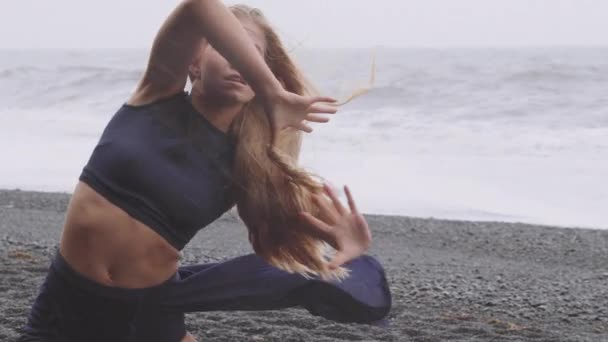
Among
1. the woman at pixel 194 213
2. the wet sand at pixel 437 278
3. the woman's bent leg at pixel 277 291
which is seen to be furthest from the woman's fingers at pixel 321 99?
the wet sand at pixel 437 278

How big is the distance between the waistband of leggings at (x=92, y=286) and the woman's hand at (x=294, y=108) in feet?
2.00

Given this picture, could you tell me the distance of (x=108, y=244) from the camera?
8.16 feet

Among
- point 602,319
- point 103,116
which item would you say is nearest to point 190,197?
point 602,319

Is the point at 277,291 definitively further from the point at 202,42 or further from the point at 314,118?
the point at 202,42

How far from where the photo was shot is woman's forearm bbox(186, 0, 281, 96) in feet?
7.47

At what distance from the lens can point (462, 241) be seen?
986cm

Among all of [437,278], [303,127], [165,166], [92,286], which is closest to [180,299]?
[92,286]

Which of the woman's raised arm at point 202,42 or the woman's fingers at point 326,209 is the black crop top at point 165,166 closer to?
the woman's raised arm at point 202,42

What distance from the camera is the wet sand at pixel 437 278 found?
207 inches

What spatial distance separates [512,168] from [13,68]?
85.9 ft

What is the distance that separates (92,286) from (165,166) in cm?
37

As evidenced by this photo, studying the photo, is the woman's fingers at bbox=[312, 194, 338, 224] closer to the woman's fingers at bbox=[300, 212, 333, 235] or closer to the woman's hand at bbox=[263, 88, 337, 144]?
the woman's fingers at bbox=[300, 212, 333, 235]

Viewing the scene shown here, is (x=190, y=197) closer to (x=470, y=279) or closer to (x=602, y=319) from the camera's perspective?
(x=602, y=319)

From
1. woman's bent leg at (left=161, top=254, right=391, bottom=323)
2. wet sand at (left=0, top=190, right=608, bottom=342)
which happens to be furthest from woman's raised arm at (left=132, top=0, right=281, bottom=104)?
wet sand at (left=0, top=190, right=608, bottom=342)
